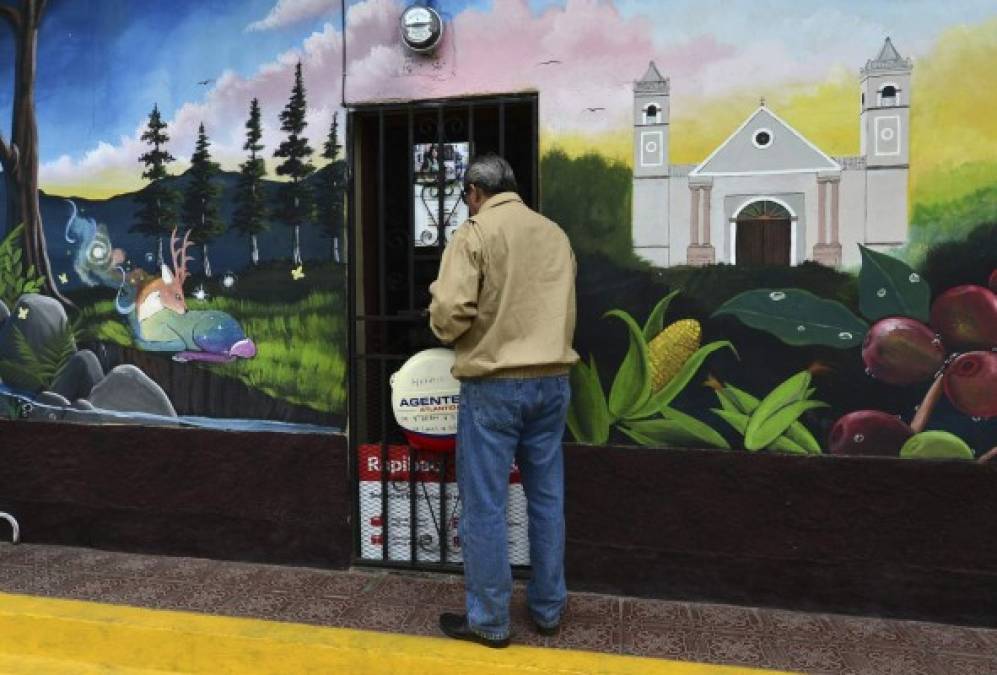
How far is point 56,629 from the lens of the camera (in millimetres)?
3533

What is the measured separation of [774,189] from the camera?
11.6ft

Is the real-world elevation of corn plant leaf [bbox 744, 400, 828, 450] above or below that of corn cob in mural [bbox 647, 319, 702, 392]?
below

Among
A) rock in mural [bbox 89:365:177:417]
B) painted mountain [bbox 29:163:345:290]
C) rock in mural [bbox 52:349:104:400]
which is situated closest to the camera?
painted mountain [bbox 29:163:345:290]

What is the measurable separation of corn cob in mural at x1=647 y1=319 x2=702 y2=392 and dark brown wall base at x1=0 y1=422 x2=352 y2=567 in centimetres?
156

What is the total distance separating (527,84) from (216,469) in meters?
2.46

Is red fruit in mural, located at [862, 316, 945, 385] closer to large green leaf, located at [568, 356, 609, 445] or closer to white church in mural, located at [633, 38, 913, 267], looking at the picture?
white church in mural, located at [633, 38, 913, 267]

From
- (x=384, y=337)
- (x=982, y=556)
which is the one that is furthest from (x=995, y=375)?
(x=384, y=337)

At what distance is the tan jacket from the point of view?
3.10 meters

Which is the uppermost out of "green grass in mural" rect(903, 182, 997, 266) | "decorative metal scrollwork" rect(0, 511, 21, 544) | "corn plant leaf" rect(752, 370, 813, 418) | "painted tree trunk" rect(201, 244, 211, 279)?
"green grass in mural" rect(903, 182, 997, 266)

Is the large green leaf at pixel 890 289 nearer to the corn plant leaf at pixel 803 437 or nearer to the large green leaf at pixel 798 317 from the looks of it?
the large green leaf at pixel 798 317

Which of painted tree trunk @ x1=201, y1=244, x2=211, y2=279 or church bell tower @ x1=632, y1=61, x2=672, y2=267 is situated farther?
painted tree trunk @ x1=201, y1=244, x2=211, y2=279

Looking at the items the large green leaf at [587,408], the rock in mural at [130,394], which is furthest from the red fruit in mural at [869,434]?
the rock in mural at [130,394]

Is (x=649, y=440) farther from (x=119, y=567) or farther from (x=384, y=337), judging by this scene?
(x=119, y=567)

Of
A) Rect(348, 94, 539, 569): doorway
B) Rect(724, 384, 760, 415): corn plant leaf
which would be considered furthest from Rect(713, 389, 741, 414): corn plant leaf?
Rect(348, 94, 539, 569): doorway
